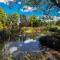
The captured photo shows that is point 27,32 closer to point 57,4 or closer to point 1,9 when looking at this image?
point 1,9

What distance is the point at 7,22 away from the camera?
19625 millimetres

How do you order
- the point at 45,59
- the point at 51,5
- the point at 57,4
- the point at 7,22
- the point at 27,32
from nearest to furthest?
the point at 45,59, the point at 57,4, the point at 51,5, the point at 27,32, the point at 7,22

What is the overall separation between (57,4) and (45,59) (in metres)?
3.33

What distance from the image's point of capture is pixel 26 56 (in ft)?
27.6

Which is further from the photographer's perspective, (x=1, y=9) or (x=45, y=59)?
(x=1, y=9)

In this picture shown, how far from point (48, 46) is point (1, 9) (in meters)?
9.96

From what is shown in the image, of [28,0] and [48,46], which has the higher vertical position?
[28,0]

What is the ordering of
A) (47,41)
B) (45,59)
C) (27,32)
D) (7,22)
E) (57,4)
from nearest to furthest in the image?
(45,59) → (57,4) → (47,41) → (27,32) → (7,22)

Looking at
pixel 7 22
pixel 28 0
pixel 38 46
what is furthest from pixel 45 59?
pixel 7 22

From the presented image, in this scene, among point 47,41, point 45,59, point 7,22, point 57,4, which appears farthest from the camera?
point 7,22

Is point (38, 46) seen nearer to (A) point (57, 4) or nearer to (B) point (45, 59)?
(A) point (57, 4)

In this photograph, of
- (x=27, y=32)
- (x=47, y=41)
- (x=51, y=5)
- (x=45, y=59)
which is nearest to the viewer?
(x=45, y=59)

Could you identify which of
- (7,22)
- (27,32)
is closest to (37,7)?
(27,32)

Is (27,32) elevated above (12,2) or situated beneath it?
situated beneath
